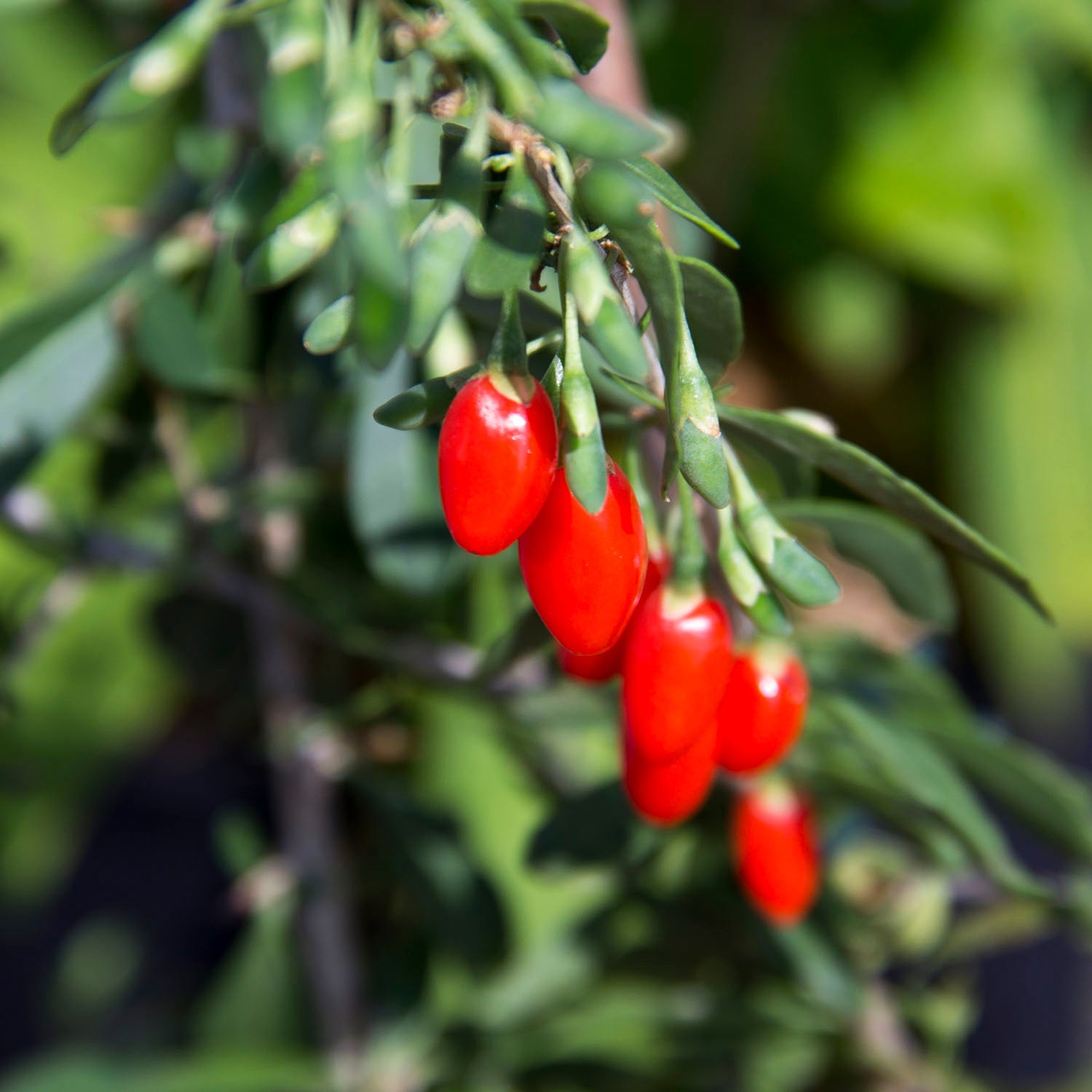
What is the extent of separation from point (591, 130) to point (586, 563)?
0.14 metres

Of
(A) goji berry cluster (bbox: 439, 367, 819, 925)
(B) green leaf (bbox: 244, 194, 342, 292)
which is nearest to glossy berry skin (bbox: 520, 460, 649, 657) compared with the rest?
(A) goji berry cluster (bbox: 439, 367, 819, 925)

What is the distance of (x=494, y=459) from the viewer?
36cm

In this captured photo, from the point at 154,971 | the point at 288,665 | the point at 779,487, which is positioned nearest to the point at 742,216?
the point at 288,665

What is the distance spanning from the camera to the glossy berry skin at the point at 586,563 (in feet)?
1.26

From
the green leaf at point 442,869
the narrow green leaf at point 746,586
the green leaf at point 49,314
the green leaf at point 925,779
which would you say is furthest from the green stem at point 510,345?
the green leaf at point 442,869

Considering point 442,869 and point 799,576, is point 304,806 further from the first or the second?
point 799,576

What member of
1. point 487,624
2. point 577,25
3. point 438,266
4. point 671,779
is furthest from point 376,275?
point 487,624

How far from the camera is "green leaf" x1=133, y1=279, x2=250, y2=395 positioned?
2.23ft

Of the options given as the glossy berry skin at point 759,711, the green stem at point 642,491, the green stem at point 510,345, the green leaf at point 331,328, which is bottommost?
the glossy berry skin at point 759,711

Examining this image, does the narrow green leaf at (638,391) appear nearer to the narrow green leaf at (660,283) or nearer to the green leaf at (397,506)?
the narrow green leaf at (660,283)

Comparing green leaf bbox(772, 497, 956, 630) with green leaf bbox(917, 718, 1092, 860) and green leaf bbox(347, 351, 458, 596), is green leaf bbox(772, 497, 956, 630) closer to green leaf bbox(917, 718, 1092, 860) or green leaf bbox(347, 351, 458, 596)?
green leaf bbox(917, 718, 1092, 860)

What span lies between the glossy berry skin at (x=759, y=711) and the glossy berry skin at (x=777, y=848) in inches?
7.1

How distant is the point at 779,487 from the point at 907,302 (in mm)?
1471

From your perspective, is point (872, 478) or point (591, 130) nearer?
point (591, 130)
